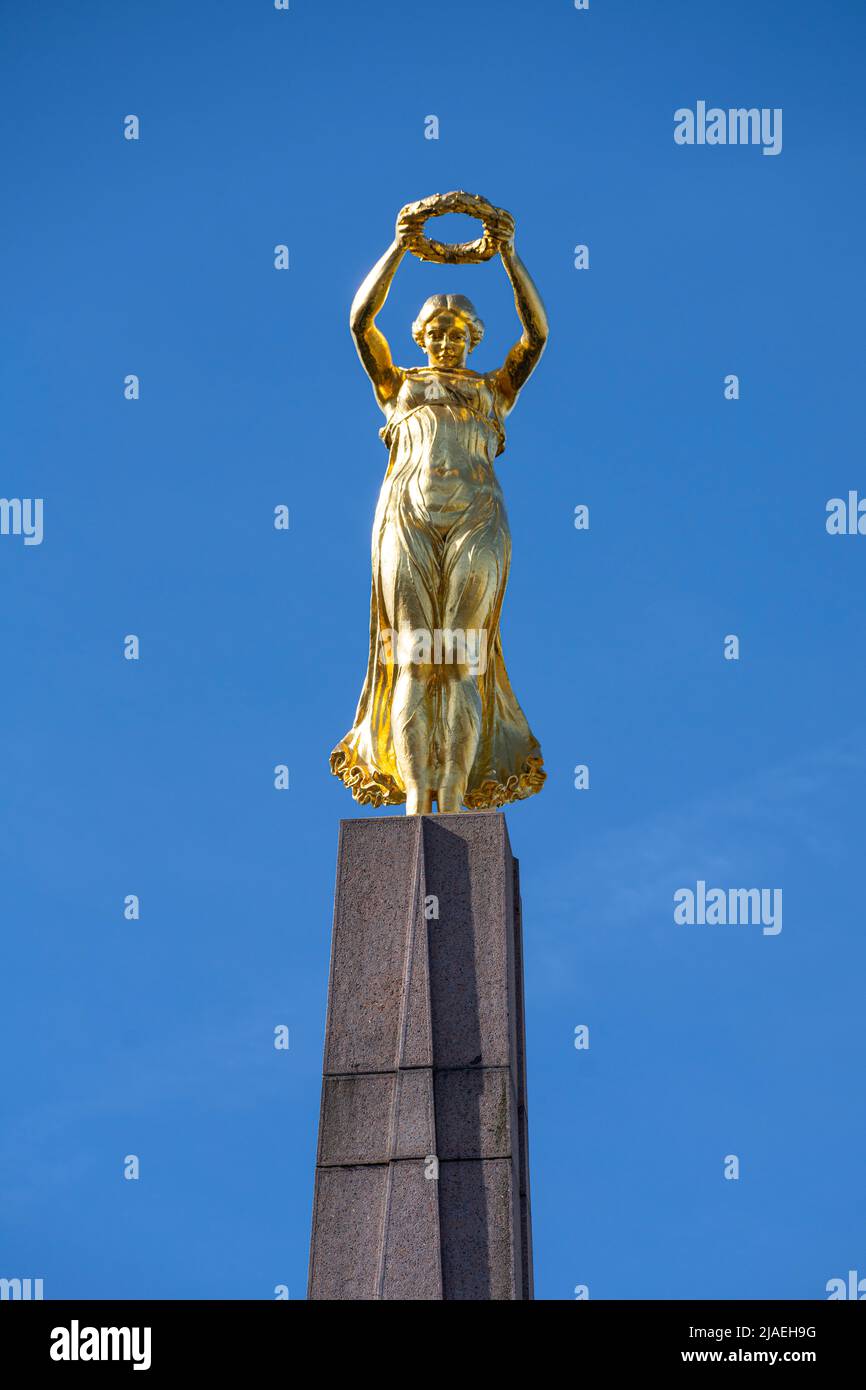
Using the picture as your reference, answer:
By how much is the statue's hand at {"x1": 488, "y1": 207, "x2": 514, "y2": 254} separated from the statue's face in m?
0.71

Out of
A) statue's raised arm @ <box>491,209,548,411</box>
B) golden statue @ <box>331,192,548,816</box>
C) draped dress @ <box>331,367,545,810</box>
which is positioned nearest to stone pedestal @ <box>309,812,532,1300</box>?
golden statue @ <box>331,192,548,816</box>

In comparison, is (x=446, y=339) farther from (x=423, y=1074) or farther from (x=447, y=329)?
(x=423, y=1074)

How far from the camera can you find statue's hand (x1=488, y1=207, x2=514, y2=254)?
910 inches

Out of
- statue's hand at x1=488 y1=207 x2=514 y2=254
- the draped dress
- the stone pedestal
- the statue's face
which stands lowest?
the stone pedestal

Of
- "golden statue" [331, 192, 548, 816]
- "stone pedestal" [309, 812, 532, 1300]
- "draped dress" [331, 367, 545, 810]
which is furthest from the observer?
"draped dress" [331, 367, 545, 810]

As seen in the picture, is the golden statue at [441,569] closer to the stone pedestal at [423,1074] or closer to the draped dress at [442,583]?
the draped dress at [442,583]

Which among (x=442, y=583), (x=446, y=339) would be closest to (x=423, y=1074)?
(x=442, y=583)

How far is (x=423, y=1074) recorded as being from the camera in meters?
20.3

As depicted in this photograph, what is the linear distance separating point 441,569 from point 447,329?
7.10ft

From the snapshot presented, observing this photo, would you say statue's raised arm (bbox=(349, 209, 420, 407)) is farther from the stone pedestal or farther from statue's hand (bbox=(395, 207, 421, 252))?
the stone pedestal

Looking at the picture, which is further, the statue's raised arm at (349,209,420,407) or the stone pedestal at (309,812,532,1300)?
the statue's raised arm at (349,209,420,407)
